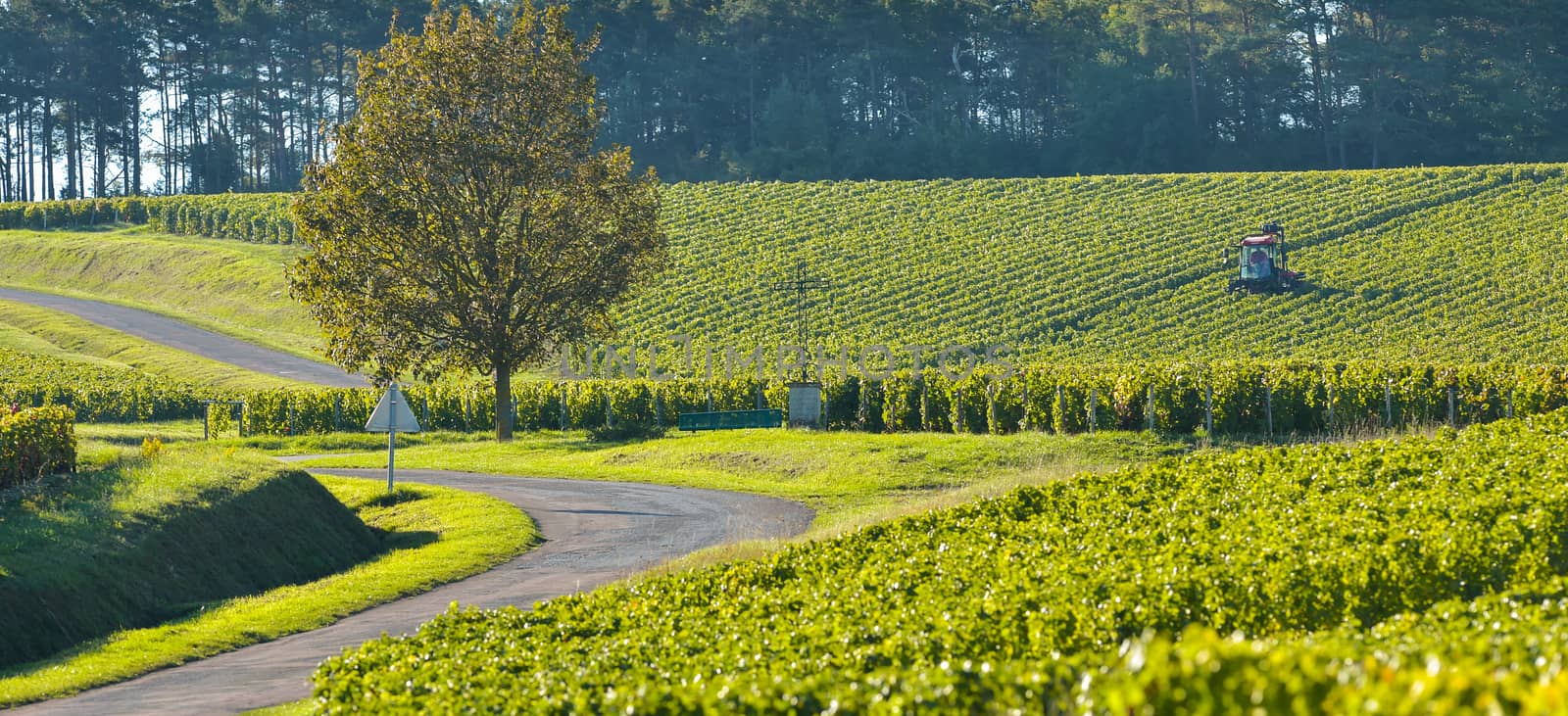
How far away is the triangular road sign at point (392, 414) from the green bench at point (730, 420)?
14860mm

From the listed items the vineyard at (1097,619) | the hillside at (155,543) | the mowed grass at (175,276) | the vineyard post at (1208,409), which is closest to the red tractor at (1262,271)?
the vineyard post at (1208,409)

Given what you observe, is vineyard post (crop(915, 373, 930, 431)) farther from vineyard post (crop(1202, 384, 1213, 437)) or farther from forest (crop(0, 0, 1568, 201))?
forest (crop(0, 0, 1568, 201))

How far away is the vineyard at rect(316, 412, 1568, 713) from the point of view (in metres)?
5.95

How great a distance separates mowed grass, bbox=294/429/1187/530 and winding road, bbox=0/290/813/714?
1332 mm

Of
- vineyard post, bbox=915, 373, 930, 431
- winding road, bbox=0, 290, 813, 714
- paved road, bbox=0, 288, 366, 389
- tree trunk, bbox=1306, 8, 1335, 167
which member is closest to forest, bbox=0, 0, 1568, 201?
tree trunk, bbox=1306, 8, 1335, 167

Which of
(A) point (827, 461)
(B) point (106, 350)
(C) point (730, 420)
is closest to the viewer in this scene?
(A) point (827, 461)

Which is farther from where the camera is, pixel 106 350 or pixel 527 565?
pixel 106 350

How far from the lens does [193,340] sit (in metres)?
70.1

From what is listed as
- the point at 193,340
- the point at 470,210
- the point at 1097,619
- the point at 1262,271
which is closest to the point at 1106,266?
the point at 1262,271

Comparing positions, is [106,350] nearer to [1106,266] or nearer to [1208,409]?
[1106,266]

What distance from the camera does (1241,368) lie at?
1414 inches

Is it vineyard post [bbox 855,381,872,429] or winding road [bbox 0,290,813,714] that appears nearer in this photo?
winding road [bbox 0,290,813,714]

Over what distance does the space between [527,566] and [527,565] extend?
10 centimetres

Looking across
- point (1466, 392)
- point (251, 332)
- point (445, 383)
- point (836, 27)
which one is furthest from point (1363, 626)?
point (836, 27)
